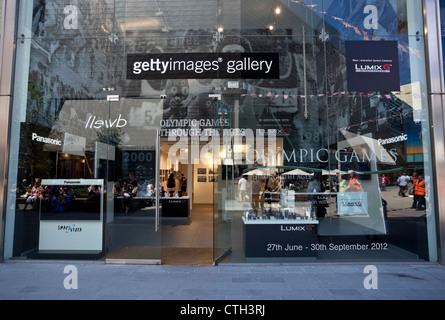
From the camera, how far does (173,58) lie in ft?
19.9

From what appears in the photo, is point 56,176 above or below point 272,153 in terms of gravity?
below

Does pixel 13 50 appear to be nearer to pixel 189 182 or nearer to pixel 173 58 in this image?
pixel 173 58

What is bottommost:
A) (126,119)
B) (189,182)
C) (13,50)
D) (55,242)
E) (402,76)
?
(55,242)

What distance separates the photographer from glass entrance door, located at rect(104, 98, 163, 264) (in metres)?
6.01

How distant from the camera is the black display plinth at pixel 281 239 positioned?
17.0ft

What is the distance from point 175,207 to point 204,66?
6.11m

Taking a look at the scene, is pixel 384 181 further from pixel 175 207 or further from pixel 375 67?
pixel 175 207

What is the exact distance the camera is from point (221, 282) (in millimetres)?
Answer: 4199

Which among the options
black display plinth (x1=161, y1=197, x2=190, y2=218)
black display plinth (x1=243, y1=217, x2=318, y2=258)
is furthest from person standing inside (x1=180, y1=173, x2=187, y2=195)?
black display plinth (x1=243, y1=217, x2=318, y2=258)

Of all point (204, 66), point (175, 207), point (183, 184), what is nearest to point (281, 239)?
point (204, 66)
